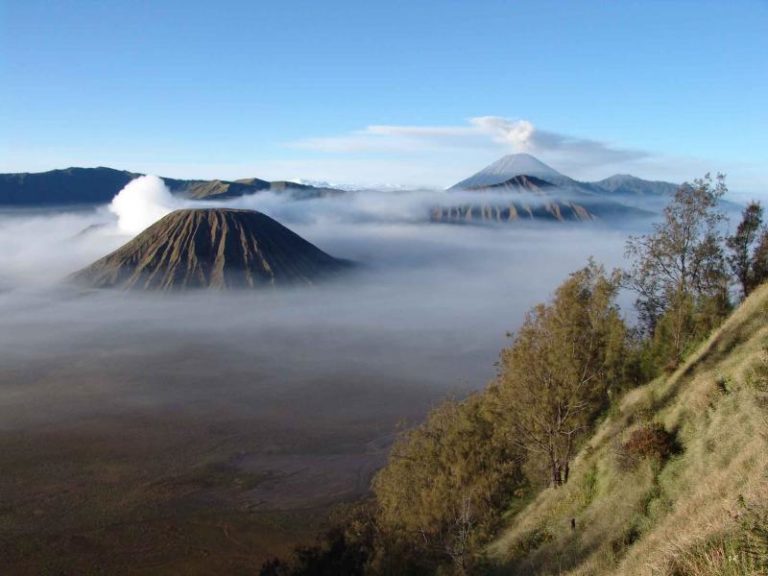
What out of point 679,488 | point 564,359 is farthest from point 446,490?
point 679,488

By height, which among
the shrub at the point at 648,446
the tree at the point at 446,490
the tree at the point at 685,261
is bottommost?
the tree at the point at 446,490

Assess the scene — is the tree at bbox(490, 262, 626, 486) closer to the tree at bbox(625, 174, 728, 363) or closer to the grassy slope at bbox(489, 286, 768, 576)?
the grassy slope at bbox(489, 286, 768, 576)

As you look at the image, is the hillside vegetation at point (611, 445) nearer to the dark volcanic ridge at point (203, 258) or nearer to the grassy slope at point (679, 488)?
the grassy slope at point (679, 488)

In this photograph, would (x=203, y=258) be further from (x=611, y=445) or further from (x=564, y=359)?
(x=611, y=445)

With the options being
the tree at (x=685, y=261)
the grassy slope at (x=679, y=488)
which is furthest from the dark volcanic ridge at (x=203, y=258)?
the grassy slope at (x=679, y=488)

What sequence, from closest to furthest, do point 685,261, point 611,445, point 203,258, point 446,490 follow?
point 611,445, point 446,490, point 685,261, point 203,258

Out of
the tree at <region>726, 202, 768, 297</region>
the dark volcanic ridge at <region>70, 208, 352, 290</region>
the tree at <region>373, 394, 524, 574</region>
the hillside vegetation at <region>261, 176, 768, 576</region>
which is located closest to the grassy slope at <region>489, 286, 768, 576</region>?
the hillside vegetation at <region>261, 176, 768, 576</region>

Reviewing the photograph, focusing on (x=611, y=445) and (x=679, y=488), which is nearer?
(x=679, y=488)

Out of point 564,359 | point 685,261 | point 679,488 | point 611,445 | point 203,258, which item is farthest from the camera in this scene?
point 203,258
